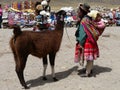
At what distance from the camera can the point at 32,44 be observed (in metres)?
8.62

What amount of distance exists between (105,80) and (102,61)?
7.42 ft

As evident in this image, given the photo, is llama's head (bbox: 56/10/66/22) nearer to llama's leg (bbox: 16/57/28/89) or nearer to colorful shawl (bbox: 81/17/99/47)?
colorful shawl (bbox: 81/17/99/47)

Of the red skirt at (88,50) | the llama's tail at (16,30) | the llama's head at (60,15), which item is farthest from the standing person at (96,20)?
the llama's tail at (16,30)

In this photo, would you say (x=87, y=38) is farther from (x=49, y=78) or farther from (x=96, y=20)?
(x=49, y=78)

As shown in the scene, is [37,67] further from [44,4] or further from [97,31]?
[44,4]

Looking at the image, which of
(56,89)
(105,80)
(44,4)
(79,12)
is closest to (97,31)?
(79,12)

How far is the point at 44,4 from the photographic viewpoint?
16375mm

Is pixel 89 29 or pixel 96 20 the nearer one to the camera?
pixel 89 29

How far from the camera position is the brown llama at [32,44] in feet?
27.5

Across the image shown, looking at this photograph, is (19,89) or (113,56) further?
(113,56)

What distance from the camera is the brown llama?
27.5 feet

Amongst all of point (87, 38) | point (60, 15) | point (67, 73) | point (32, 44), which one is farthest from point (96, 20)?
point (32, 44)

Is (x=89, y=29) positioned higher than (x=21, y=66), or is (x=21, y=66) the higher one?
(x=89, y=29)

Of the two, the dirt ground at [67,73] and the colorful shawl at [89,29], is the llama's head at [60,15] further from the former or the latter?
the dirt ground at [67,73]
